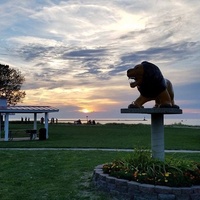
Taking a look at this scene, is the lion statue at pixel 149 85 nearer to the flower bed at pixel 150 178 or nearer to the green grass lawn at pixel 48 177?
the flower bed at pixel 150 178

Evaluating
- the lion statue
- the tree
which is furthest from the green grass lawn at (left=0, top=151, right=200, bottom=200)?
the tree

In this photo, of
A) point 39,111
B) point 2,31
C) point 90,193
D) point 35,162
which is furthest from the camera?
point 39,111

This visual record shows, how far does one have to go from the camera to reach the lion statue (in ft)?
24.1

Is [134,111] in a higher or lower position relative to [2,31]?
lower

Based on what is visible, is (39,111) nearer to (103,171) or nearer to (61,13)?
(61,13)

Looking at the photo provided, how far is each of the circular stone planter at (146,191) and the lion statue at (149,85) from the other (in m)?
1.91

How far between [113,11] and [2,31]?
5846 mm

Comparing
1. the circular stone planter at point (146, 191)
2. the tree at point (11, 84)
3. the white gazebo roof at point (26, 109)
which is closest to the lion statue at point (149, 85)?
the circular stone planter at point (146, 191)

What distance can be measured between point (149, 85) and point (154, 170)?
6.08 ft

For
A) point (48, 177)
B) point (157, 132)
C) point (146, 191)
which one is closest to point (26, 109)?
point (48, 177)

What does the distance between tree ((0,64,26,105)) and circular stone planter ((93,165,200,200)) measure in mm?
36136

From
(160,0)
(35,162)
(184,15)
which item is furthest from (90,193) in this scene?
(184,15)

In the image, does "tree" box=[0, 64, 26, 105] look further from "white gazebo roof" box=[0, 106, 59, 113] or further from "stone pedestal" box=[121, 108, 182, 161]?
"stone pedestal" box=[121, 108, 182, 161]

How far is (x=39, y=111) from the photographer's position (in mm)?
24688
